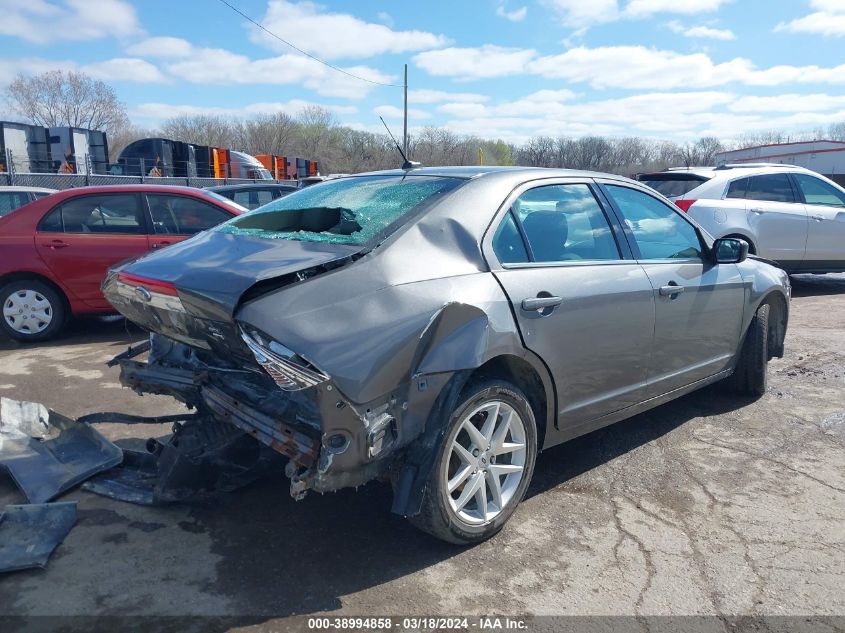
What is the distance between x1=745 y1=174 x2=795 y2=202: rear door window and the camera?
9.02 meters

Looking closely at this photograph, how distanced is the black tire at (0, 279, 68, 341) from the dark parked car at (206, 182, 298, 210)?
4.31 meters

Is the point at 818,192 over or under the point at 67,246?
over

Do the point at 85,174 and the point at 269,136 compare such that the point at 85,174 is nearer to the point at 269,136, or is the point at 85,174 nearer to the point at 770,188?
the point at 770,188

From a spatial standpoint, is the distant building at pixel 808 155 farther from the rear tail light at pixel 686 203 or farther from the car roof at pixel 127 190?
the car roof at pixel 127 190

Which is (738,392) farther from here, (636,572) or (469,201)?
(469,201)

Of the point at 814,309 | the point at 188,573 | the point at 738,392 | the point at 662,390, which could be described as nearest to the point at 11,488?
the point at 188,573

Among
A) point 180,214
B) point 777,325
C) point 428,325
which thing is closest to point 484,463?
point 428,325

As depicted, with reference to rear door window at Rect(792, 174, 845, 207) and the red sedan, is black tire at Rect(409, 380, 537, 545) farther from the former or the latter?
rear door window at Rect(792, 174, 845, 207)

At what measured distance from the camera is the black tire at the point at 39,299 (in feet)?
21.5

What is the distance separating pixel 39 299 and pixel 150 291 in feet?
14.9

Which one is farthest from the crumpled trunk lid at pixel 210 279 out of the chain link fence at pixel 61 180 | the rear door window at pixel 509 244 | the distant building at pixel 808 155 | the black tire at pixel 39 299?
the distant building at pixel 808 155

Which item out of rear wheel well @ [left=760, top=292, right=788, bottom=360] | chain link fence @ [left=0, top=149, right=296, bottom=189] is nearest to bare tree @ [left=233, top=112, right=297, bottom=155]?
chain link fence @ [left=0, top=149, right=296, bottom=189]

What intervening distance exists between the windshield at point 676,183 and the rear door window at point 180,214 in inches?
219

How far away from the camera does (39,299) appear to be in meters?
6.64
